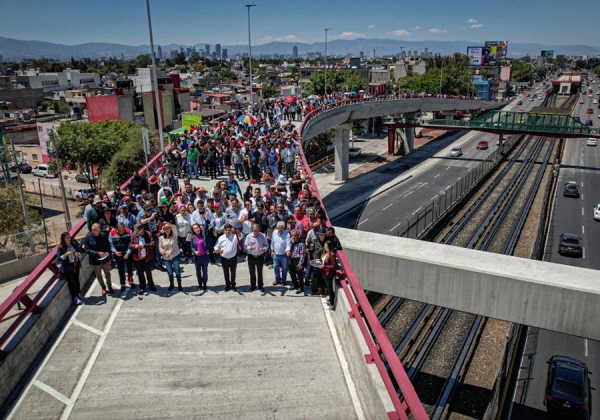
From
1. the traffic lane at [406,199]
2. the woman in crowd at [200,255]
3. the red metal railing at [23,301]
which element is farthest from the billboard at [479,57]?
the red metal railing at [23,301]

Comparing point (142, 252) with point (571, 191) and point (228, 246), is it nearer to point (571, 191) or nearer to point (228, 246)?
point (228, 246)

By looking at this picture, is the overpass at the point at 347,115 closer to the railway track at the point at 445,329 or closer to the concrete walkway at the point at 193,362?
the railway track at the point at 445,329

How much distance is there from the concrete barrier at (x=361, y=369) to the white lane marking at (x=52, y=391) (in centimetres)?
380

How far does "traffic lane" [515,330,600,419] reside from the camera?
49.2 feet

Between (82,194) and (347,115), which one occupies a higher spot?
(347,115)

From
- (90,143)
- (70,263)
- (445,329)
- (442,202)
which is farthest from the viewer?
(90,143)

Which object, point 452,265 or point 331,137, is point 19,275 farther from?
point 331,137

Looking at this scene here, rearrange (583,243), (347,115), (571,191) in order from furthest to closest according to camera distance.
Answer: (347,115) → (571,191) → (583,243)

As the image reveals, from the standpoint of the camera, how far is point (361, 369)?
6.32 m

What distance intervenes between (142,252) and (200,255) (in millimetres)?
1058

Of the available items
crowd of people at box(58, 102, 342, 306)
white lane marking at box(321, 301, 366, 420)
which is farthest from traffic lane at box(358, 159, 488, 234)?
white lane marking at box(321, 301, 366, 420)

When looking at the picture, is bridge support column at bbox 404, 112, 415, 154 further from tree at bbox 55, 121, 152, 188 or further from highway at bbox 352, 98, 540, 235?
tree at bbox 55, 121, 152, 188

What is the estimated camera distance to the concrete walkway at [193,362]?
20.1 feet

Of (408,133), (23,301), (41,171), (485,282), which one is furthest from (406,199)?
(41,171)
